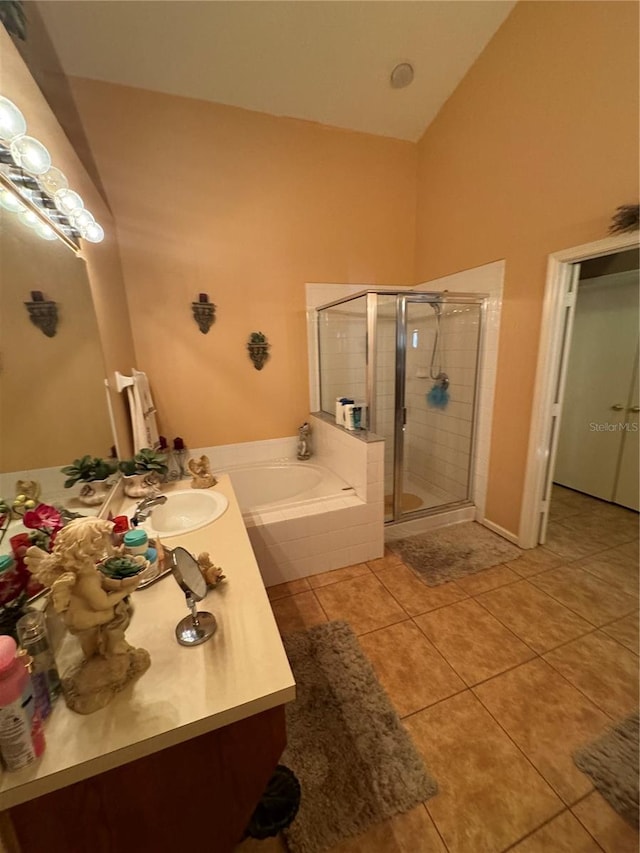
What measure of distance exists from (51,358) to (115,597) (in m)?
0.83

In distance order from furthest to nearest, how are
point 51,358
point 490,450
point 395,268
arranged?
point 395,268, point 490,450, point 51,358

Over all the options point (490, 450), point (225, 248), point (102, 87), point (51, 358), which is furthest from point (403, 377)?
point (102, 87)

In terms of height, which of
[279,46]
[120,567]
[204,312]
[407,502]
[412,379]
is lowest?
[407,502]

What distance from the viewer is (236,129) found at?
7.70 feet

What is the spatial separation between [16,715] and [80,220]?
5.12 ft

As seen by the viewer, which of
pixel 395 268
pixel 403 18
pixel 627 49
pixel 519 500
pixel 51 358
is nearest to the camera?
pixel 51 358

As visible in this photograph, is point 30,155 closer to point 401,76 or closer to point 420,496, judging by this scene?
point 401,76

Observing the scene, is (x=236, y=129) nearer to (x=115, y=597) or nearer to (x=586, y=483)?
(x=115, y=597)

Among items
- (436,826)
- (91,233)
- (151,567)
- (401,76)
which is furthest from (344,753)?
(401,76)

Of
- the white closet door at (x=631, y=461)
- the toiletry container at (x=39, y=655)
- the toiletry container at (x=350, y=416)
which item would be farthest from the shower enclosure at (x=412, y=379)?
the toiletry container at (x=39, y=655)

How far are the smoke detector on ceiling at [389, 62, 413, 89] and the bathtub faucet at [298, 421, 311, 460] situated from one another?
2.54 m

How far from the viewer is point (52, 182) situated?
1.11 meters

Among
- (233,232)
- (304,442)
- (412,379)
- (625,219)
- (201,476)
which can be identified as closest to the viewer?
(625,219)

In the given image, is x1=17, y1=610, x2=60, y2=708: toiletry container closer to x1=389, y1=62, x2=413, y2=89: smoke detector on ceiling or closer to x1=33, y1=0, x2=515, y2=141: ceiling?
x1=33, y1=0, x2=515, y2=141: ceiling
